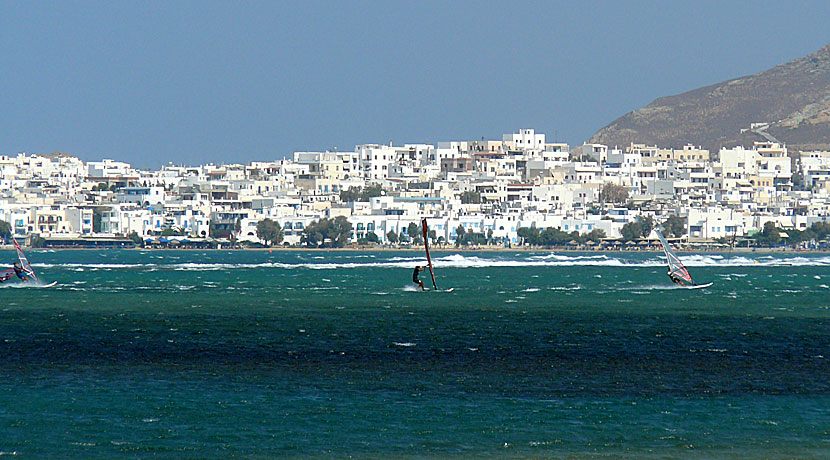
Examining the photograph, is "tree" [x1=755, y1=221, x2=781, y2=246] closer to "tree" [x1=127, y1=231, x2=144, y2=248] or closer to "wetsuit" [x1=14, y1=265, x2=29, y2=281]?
"tree" [x1=127, y1=231, x2=144, y2=248]

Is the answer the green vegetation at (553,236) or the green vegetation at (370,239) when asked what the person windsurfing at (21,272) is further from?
the green vegetation at (553,236)

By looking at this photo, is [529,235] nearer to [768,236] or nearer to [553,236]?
[553,236]

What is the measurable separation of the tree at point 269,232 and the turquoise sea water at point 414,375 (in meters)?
105

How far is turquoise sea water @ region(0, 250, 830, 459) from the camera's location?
101 feet

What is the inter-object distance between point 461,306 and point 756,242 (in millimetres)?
120831

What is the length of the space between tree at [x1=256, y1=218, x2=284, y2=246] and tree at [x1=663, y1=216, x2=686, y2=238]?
49.2 metres

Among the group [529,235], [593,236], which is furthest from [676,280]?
[593,236]

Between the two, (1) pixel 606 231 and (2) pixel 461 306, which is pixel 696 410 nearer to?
(2) pixel 461 306

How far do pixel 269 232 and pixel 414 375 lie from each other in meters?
148

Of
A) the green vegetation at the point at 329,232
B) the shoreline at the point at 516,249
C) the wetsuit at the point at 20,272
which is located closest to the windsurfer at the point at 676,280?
the wetsuit at the point at 20,272

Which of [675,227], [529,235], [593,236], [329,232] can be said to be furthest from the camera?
[329,232]

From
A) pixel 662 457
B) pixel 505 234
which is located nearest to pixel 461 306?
pixel 662 457

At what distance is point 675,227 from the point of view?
Answer: 184500mm

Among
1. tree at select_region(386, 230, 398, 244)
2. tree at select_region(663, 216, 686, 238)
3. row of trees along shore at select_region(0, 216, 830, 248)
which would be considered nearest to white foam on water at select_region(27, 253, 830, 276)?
tree at select_region(663, 216, 686, 238)
